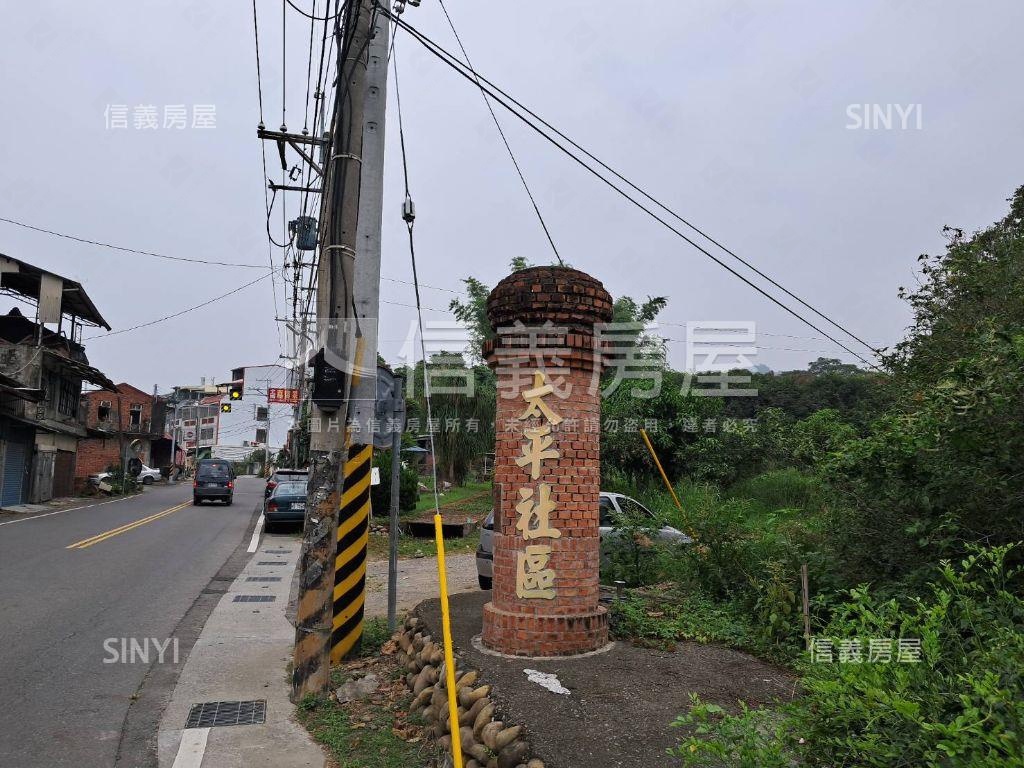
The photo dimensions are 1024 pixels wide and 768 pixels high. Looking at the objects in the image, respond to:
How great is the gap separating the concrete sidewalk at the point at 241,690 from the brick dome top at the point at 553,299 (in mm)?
3628

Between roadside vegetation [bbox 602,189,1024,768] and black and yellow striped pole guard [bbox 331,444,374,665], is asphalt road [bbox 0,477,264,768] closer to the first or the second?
black and yellow striped pole guard [bbox 331,444,374,665]

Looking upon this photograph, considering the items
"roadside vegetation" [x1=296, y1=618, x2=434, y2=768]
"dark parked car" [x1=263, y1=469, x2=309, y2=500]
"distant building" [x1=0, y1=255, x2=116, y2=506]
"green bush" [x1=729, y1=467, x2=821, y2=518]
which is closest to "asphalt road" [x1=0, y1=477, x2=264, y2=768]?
"roadside vegetation" [x1=296, y1=618, x2=434, y2=768]

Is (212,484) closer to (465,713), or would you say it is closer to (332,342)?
(332,342)

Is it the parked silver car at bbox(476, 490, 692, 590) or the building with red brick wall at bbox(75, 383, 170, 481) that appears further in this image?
the building with red brick wall at bbox(75, 383, 170, 481)

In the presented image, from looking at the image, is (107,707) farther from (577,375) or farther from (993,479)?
(993,479)

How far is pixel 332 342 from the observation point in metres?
6.41

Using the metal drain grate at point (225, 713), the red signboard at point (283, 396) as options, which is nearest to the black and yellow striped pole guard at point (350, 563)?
the metal drain grate at point (225, 713)

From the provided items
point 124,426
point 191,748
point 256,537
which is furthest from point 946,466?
point 124,426

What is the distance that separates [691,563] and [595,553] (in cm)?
221

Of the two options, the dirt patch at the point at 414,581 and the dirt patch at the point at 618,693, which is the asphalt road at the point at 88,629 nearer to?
the dirt patch at the point at 414,581

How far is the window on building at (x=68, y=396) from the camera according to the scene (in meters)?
31.2

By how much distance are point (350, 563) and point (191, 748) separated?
2254 mm

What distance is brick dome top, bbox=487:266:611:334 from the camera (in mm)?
6035

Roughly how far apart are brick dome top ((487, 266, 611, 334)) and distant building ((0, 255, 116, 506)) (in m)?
21.8
